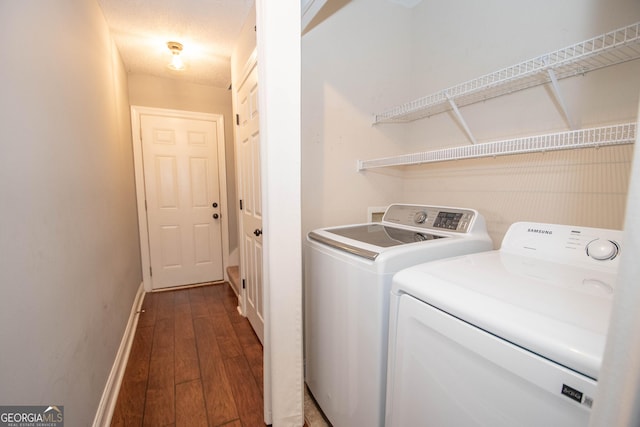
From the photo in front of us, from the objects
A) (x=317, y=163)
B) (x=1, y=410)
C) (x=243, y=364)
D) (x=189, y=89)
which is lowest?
(x=243, y=364)

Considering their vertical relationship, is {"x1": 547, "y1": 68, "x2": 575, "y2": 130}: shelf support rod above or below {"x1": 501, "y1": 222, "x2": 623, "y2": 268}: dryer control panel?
above

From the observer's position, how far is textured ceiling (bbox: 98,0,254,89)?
6.00 ft

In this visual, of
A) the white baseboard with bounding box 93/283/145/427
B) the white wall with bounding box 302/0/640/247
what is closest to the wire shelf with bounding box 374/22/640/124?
the white wall with bounding box 302/0/640/247

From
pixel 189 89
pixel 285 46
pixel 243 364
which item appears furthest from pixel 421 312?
pixel 189 89

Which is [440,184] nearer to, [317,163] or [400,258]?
[317,163]

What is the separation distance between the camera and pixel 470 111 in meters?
1.61

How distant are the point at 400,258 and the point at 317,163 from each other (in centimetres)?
92

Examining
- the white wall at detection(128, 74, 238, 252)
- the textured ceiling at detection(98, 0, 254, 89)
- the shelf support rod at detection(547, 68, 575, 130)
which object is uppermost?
the textured ceiling at detection(98, 0, 254, 89)

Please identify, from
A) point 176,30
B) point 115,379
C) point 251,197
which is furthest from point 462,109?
point 115,379

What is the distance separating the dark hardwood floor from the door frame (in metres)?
0.61

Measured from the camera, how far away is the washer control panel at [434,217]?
4.34ft

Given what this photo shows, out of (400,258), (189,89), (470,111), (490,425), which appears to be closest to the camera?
(490,425)

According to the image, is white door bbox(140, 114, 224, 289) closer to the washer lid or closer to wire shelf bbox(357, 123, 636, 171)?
wire shelf bbox(357, 123, 636, 171)

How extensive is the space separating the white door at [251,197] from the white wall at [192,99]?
0.78 m
